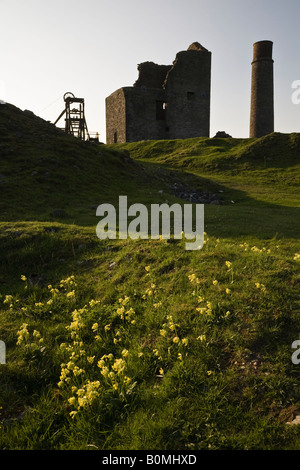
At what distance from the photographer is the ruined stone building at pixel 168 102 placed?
158 feet

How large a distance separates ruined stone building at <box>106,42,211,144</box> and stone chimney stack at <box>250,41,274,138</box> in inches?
255

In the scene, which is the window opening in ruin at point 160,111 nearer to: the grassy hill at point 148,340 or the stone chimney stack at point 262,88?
the stone chimney stack at point 262,88

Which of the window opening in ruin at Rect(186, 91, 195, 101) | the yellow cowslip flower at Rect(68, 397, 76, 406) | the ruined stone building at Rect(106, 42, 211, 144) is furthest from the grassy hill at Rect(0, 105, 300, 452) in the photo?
the window opening in ruin at Rect(186, 91, 195, 101)

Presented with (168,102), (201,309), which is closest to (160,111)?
(168,102)

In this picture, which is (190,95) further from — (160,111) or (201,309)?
(201,309)

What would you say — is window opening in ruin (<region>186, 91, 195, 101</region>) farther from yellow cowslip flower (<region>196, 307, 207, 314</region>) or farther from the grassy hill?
yellow cowslip flower (<region>196, 307, 207, 314</region>)

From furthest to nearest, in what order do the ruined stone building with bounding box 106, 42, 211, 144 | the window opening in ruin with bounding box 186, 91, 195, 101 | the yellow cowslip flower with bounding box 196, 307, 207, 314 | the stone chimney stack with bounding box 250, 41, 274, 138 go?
the window opening in ruin with bounding box 186, 91, 195, 101, the ruined stone building with bounding box 106, 42, 211, 144, the stone chimney stack with bounding box 250, 41, 274, 138, the yellow cowslip flower with bounding box 196, 307, 207, 314

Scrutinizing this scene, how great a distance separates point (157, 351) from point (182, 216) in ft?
28.3

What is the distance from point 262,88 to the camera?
47.8m

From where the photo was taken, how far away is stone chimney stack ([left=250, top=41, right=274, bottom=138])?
4759cm

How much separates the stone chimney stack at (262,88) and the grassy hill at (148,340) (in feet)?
136

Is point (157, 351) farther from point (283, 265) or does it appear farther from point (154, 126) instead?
point (154, 126)

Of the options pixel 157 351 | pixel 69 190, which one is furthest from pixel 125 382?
pixel 69 190

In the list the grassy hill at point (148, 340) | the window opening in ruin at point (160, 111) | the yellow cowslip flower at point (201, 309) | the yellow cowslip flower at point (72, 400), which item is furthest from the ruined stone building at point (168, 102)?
the yellow cowslip flower at point (72, 400)
